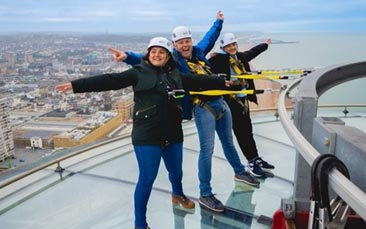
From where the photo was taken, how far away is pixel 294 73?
319 centimetres

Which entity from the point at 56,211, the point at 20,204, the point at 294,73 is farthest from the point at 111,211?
the point at 294,73

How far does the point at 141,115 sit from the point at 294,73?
154cm

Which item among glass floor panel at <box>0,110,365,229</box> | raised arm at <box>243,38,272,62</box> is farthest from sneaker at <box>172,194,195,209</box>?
raised arm at <box>243,38,272,62</box>

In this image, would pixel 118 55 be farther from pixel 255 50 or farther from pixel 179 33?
pixel 255 50

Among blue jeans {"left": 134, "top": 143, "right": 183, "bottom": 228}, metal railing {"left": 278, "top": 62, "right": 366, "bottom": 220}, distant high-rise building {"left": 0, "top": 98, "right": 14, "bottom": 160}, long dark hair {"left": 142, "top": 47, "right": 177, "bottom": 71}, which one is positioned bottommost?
distant high-rise building {"left": 0, "top": 98, "right": 14, "bottom": 160}

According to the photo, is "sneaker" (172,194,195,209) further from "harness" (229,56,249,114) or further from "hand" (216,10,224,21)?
"hand" (216,10,224,21)

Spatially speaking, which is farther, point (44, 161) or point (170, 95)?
point (44, 161)

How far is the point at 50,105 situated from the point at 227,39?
12.2ft

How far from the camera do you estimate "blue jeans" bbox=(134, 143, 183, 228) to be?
2.54 m

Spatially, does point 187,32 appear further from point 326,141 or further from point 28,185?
point 28,185

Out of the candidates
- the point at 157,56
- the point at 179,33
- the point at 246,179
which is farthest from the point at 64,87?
the point at 246,179

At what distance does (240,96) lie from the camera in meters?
3.53

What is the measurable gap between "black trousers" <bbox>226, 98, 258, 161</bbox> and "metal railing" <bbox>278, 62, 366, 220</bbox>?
3.93 ft

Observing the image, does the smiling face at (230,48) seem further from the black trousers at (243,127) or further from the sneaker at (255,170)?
the sneaker at (255,170)
